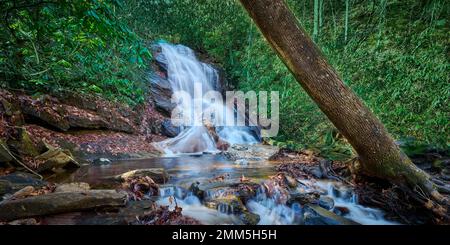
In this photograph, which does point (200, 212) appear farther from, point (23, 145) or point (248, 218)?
point (23, 145)

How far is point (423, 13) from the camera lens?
22.9 ft

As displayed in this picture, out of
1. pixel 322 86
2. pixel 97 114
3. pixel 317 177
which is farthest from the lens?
pixel 97 114

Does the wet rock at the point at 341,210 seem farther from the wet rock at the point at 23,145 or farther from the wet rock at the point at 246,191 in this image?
the wet rock at the point at 23,145

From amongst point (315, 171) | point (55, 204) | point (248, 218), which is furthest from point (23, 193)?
point (315, 171)

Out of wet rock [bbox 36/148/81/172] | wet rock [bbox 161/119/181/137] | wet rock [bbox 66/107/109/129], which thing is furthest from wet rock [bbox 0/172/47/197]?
wet rock [bbox 161/119/181/137]

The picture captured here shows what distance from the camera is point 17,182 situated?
4.03 meters

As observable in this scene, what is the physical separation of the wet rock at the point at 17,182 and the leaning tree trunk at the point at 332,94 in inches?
146

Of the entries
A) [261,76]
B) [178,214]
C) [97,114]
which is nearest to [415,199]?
[178,214]

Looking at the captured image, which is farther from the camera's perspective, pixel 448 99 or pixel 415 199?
pixel 448 99

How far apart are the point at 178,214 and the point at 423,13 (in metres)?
7.45

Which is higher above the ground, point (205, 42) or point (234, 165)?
point (205, 42)

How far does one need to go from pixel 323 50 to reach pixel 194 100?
7204 mm
